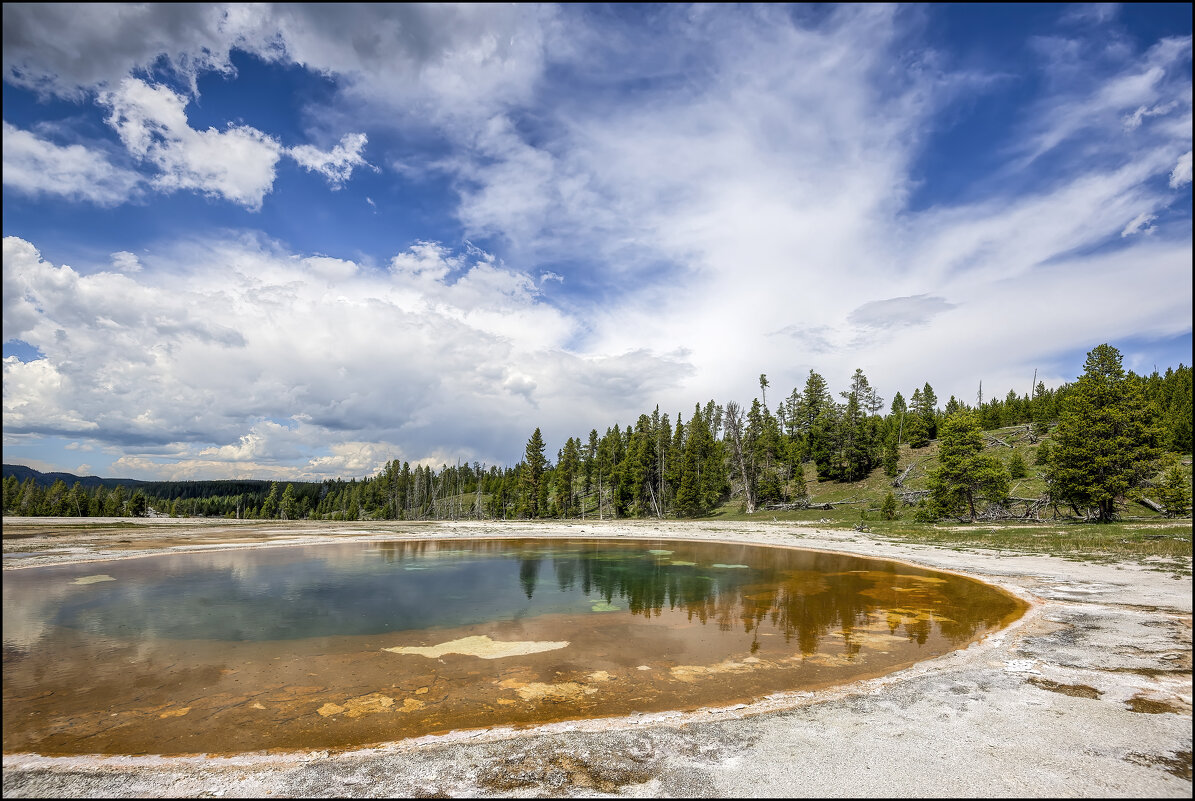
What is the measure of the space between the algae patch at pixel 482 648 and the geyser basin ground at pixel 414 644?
0.30ft

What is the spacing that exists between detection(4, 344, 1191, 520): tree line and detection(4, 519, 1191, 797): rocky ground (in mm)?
30536

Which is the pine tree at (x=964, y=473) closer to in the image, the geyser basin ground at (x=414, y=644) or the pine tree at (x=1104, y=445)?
the pine tree at (x=1104, y=445)

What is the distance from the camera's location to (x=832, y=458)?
7250cm

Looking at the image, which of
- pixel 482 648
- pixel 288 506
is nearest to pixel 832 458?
pixel 482 648

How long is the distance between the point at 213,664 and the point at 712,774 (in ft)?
41.1

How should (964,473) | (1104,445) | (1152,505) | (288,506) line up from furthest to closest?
(288,506)
(964,473)
(1152,505)
(1104,445)

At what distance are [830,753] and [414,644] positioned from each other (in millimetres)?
11499

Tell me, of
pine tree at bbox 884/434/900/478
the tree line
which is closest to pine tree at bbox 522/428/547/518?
the tree line

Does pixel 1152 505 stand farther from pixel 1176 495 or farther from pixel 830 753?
pixel 830 753

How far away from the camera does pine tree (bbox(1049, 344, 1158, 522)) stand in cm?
3216

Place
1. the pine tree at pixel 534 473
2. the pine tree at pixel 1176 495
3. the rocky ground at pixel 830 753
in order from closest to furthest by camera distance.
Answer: the rocky ground at pixel 830 753, the pine tree at pixel 1176 495, the pine tree at pixel 534 473

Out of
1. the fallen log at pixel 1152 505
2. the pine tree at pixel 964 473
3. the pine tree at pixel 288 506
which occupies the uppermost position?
the pine tree at pixel 964 473

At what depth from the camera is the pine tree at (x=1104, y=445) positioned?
3216 centimetres

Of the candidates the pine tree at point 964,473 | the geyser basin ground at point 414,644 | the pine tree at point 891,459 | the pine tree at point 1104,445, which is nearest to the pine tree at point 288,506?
the geyser basin ground at point 414,644
